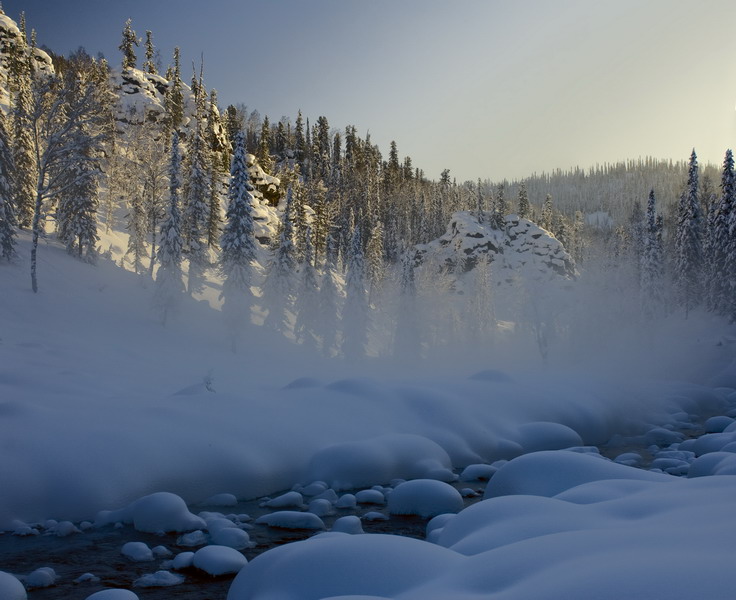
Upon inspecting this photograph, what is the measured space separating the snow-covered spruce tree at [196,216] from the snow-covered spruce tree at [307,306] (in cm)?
927

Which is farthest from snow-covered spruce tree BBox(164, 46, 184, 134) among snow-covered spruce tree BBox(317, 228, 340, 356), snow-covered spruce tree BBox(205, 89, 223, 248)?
snow-covered spruce tree BBox(317, 228, 340, 356)

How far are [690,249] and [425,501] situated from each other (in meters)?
55.6

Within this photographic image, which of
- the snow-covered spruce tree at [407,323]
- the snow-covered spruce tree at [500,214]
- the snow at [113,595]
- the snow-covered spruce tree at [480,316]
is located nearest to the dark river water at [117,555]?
the snow at [113,595]

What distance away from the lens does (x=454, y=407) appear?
1458cm

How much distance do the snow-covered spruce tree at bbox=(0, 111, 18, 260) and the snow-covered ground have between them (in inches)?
325

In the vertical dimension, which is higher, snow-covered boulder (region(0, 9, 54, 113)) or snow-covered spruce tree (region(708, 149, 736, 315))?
snow-covered boulder (region(0, 9, 54, 113))

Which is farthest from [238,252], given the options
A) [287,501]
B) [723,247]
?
[723,247]

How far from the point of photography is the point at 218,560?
6758 mm

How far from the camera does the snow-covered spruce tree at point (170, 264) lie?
124ft

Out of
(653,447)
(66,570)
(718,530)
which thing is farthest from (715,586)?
(653,447)

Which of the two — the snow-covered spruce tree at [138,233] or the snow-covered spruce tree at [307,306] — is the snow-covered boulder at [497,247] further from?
the snow-covered spruce tree at [138,233]

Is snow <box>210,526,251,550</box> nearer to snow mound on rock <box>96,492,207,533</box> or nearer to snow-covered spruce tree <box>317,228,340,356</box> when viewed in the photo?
snow mound on rock <box>96,492,207,533</box>

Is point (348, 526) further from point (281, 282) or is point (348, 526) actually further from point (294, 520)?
point (281, 282)

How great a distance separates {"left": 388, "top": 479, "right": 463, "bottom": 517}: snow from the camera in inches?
361
